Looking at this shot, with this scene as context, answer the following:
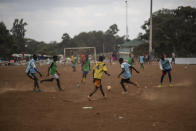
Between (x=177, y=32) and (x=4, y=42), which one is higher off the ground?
(x=177, y=32)

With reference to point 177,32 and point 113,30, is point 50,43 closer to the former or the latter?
point 113,30

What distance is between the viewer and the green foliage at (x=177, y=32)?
44.2m

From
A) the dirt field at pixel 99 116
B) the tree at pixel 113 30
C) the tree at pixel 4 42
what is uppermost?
the tree at pixel 113 30

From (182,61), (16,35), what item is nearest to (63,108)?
(182,61)

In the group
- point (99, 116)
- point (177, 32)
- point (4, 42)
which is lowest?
point (99, 116)

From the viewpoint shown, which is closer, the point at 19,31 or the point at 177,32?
the point at 177,32

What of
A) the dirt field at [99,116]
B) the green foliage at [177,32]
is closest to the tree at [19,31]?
the green foliage at [177,32]

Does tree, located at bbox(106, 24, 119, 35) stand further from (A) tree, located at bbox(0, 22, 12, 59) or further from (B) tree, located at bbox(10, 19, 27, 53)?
(A) tree, located at bbox(0, 22, 12, 59)

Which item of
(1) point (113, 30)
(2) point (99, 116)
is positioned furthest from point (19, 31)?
(2) point (99, 116)

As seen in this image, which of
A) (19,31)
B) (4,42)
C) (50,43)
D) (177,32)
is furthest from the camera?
Answer: (50,43)

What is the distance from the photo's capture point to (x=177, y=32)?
1794 inches

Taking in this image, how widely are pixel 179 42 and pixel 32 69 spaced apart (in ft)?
135

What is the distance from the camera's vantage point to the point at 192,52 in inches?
1762

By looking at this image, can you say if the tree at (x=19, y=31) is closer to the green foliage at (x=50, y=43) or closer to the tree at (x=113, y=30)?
the green foliage at (x=50, y=43)
